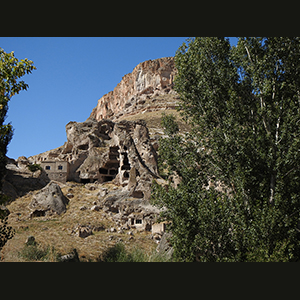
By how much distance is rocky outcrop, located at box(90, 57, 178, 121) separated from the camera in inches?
4040

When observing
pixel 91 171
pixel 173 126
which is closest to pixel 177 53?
pixel 173 126

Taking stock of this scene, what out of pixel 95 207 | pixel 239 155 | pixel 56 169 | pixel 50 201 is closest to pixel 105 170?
pixel 56 169

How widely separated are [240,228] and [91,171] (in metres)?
27.1

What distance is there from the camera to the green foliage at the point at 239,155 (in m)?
10.3

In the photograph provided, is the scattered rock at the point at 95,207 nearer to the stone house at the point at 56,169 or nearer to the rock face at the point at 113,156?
the rock face at the point at 113,156

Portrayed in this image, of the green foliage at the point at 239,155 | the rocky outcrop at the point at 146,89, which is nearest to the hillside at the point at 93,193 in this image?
the green foliage at the point at 239,155

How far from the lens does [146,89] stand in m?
120

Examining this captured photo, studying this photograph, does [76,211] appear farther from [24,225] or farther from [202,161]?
[202,161]

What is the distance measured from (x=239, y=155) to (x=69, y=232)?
608 inches

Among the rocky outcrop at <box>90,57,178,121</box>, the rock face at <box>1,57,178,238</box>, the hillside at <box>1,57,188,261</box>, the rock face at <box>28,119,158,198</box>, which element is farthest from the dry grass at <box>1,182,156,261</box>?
the rocky outcrop at <box>90,57,178,121</box>

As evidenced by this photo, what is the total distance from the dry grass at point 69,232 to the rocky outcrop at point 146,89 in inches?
2778

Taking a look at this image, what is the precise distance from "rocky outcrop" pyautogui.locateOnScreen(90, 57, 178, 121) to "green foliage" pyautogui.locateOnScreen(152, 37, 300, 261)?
3153 inches

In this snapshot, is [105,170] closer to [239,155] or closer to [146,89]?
[239,155]

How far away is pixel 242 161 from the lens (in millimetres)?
11172
